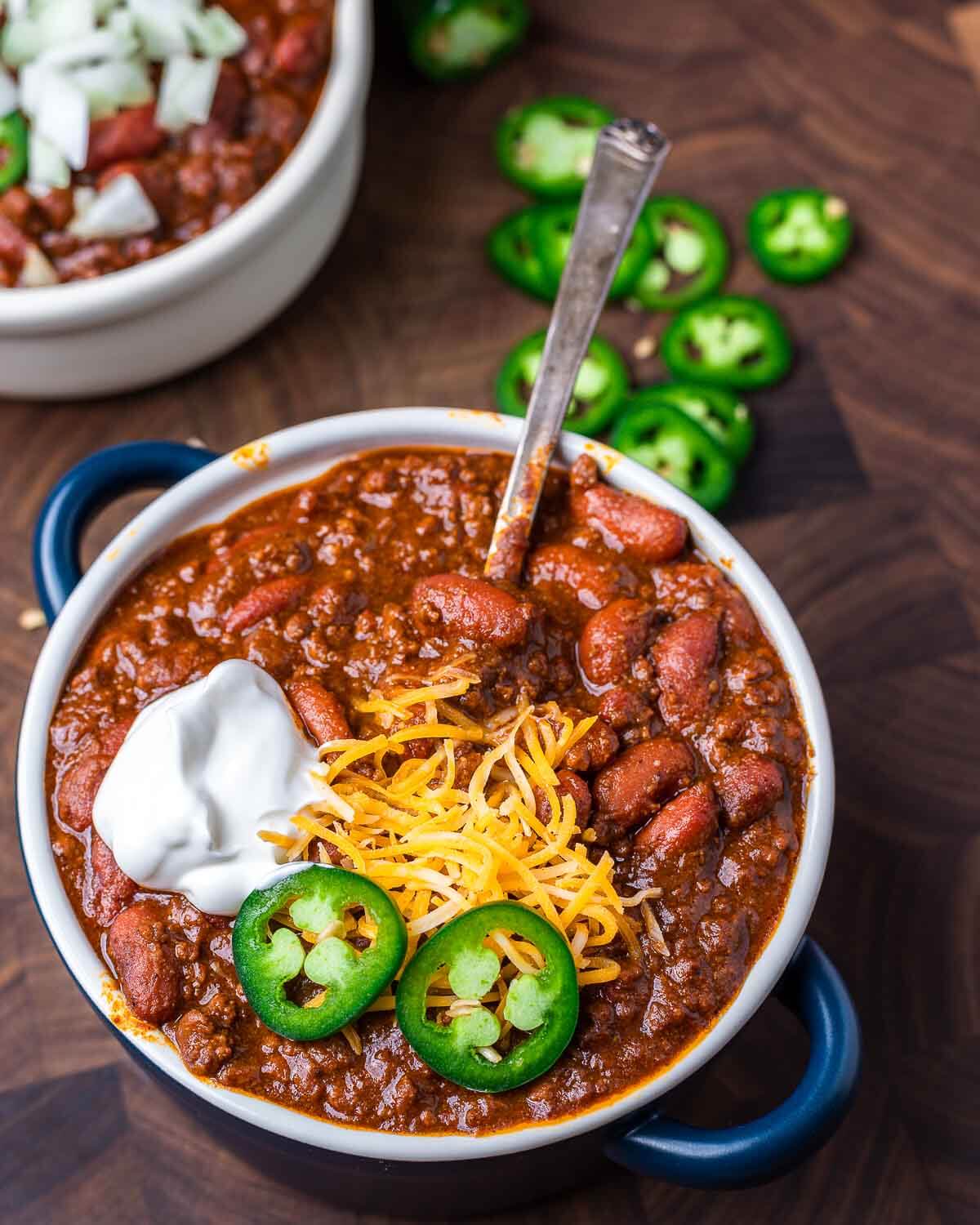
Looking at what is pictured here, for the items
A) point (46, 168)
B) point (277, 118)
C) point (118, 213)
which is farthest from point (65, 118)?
point (277, 118)

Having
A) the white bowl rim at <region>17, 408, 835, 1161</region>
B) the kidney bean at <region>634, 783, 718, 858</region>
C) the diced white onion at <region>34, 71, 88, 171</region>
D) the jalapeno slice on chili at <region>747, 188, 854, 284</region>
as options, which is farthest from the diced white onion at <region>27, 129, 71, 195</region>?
the kidney bean at <region>634, 783, 718, 858</region>

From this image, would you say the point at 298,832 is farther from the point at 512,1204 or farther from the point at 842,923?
the point at 842,923

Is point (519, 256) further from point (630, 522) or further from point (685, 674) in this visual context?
point (685, 674)

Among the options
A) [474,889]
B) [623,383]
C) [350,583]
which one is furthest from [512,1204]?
[623,383]

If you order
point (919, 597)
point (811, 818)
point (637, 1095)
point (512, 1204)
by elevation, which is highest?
point (811, 818)

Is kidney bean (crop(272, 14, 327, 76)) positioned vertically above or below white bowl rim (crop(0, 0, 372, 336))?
above

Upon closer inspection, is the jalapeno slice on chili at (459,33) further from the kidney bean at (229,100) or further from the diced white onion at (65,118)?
the diced white onion at (65,118)

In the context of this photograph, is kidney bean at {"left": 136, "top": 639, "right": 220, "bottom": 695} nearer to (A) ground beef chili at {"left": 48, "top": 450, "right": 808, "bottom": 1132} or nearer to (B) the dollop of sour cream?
(A) ground beef chili at {"left": 48, "top": 450, "right": 808, "bottom": 1132}
